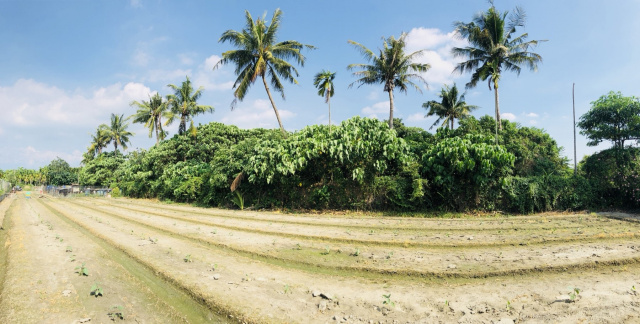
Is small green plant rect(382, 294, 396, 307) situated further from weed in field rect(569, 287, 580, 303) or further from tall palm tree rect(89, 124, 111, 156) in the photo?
tall palm tree rect(89, 124, 111, 156)

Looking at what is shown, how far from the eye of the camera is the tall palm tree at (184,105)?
99.4ft

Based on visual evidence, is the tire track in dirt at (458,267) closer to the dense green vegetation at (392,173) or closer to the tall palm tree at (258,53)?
the dense green vegetation at (392,173)

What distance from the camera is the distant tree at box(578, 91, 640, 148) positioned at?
1898 centimetres

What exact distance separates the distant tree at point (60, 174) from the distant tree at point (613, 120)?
91905 mm

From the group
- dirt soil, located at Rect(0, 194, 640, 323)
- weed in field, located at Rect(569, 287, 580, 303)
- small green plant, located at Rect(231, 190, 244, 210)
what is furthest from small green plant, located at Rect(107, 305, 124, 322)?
small green plant, located at Rect(231, 190, 244, 210)

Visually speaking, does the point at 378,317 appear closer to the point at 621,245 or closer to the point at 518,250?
the point at 518,250

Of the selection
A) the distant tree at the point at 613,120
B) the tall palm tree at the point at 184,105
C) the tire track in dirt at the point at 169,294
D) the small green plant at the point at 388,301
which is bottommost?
the tire track in dirt at the point at 169,294

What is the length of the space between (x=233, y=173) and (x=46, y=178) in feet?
316

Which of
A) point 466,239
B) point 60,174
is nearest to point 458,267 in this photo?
point 466,239

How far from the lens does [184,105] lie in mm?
30094

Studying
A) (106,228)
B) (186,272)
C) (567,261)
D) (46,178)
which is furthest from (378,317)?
(46,178)

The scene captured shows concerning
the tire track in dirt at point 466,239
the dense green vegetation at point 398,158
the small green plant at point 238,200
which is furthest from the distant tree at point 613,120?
the small green plant at point 238,200

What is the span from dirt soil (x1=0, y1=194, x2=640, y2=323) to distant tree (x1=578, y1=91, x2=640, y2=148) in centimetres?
1701

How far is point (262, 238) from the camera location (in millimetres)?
8180
